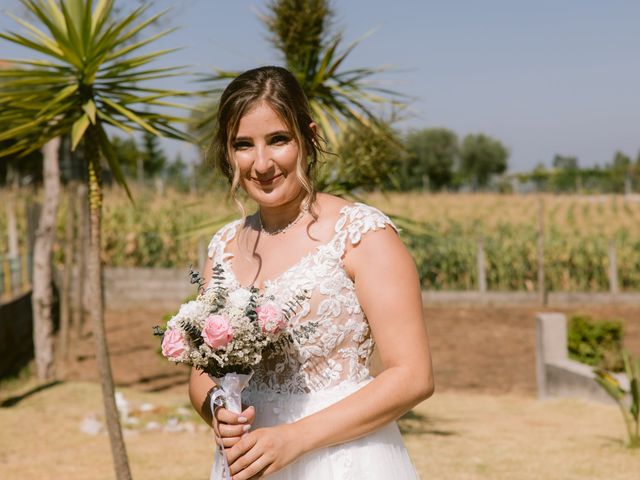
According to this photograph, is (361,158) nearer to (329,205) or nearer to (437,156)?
(329,205)

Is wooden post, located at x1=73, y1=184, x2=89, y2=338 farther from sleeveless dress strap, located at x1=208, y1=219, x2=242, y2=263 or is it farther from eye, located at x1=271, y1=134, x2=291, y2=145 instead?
eye, located at x1=271, y1=134, x2=291, y2=145

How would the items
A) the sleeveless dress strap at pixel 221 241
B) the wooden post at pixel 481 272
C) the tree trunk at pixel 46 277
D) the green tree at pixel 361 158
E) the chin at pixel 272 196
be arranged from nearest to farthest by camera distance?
the chin at pixel 272 196 < the sleeveless dress strap at pixel 221 241 < the green tree at pixel 361 158 < the tree trunk at pixel 46 277 < the wooden post at pixel 481 272

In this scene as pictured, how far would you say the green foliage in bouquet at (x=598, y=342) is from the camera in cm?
1181

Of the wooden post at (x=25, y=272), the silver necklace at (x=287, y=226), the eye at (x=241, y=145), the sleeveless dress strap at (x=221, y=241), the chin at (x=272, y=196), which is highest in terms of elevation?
the eye at (x=241, y=145)

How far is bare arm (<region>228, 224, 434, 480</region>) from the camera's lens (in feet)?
7.61

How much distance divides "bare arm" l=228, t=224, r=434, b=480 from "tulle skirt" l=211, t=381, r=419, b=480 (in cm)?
16

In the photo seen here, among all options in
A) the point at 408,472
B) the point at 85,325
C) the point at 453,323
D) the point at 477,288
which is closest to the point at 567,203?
the point at 477,288

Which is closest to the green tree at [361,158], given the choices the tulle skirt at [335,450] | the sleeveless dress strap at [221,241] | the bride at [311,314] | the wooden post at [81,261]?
the sleeveless dress strap at [221,241]

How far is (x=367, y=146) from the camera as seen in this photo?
8.66 metres

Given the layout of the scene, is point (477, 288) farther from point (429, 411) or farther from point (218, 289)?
point (218, 289)

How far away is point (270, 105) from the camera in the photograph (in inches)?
100

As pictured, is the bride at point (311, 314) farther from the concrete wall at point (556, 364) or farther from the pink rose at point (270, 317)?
the concrete wall at point (556, 364)

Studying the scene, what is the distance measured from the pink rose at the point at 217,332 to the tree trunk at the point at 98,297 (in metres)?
4.11

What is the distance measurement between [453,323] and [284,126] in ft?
55.5
